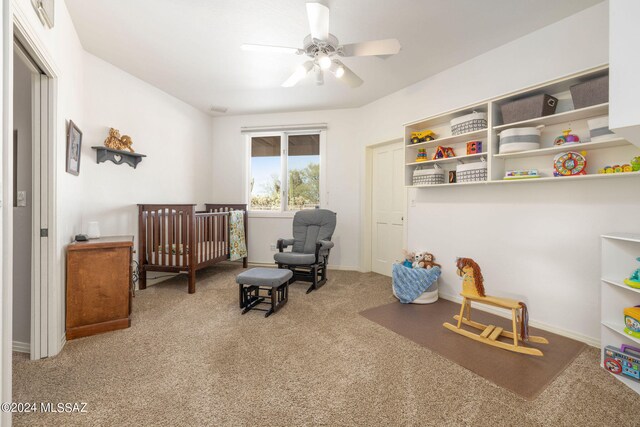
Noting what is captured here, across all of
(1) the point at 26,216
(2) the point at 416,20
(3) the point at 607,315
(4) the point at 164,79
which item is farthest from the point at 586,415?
(4) the point at 164,79

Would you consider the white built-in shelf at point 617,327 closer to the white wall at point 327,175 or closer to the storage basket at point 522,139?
the storage basket at point 522,139

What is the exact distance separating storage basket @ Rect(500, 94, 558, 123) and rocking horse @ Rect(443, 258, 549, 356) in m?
1.27

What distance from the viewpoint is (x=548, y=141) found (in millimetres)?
2361

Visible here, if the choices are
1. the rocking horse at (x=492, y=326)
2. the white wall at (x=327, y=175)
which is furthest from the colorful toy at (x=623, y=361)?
the white wall at (x=327, y=175)

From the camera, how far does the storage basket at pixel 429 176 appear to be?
3.06 m

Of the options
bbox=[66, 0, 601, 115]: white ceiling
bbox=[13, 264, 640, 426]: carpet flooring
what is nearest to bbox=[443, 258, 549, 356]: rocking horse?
bbox=[13, 264, 640, 426]: carpet flooring

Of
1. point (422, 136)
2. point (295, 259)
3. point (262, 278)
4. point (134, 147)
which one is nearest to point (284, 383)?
point (262, 278)

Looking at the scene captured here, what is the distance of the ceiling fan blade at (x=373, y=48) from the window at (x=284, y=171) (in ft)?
8.00

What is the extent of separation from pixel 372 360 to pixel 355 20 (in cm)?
258

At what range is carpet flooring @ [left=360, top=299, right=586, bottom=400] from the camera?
1.70m

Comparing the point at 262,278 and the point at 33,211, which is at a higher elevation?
the point at 33,211

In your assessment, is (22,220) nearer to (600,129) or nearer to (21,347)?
(21,347)

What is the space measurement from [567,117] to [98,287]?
387 centimetres

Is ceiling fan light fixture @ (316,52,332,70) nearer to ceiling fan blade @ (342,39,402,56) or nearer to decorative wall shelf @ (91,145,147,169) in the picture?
ceiling fan blade @ (342,39,402,56)
